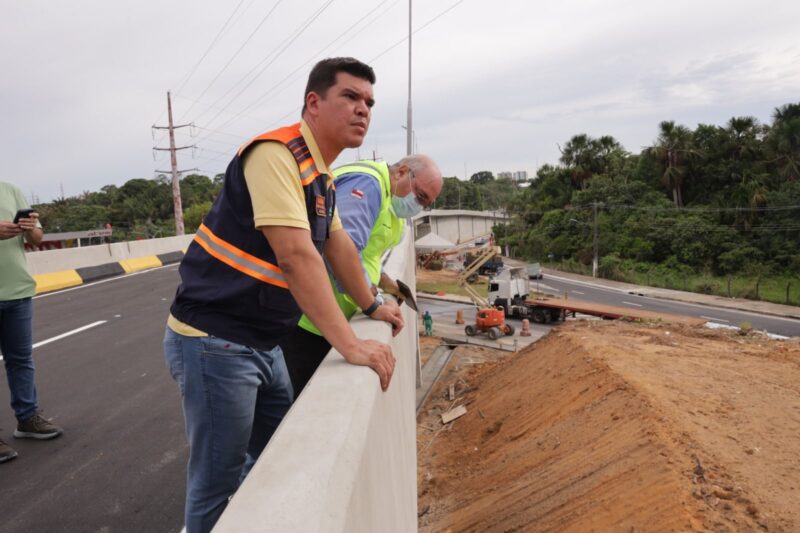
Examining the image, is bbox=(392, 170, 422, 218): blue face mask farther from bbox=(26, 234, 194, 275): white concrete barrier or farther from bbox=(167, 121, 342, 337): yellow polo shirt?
bbox=(26, 234, 194, 275): white concrete barrier

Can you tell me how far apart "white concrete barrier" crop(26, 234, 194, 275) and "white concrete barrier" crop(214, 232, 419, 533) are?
11337 mm

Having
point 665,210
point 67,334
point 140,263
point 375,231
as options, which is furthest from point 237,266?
point 665,210

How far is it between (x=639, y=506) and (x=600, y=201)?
2237 inches

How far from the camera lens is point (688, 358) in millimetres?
8336

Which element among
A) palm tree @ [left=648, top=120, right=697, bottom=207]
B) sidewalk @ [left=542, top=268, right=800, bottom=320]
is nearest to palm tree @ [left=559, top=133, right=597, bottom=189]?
palm tree @ [left=648, top=120, right=697, bottom=207]

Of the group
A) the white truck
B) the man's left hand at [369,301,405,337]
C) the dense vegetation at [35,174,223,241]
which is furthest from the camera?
the dense vegetation at [35,174,223,241]

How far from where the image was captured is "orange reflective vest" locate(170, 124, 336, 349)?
6.14ft

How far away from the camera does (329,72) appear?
83.2 inches

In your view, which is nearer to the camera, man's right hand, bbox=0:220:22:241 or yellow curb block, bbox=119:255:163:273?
man's right hand, bbox=0:220:22:241

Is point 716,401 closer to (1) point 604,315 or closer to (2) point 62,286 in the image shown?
(2) point 62,286

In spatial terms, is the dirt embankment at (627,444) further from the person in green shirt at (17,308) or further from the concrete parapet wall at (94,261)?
the concrete parapet wall at (94,261)

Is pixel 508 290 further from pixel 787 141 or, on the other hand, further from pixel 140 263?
pixel 787 141

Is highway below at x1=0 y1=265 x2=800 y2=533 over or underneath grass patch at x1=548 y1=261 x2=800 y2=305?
over

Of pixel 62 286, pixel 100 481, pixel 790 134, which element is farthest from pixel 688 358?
pixel 790 134
